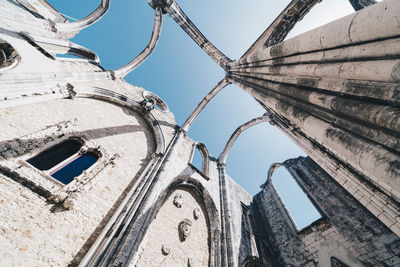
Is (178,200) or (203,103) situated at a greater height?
(203,103)

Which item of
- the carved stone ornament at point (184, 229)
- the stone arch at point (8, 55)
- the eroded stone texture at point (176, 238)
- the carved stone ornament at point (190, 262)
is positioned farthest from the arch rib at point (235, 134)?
the stone arch at point (8, 55)

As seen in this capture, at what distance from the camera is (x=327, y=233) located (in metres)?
5.55

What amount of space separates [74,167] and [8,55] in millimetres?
2950

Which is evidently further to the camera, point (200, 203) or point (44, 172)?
point (200, 203)

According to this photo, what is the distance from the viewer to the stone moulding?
306 centimetres

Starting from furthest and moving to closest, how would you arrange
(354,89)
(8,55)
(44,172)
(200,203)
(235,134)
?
(235,134) → (200,203) → (8,55) → (44,172) → (354,89)

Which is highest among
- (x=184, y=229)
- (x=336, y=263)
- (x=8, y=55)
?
(x=8, y=55)

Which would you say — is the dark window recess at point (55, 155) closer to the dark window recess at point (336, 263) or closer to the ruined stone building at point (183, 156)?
the ruined stone building at point (183, 156)

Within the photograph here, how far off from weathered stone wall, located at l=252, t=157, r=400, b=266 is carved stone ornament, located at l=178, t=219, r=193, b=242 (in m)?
3.22

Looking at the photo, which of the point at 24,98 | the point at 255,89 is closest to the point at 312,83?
the point at 255,89

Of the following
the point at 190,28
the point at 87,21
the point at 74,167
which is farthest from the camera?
the point at 87,21

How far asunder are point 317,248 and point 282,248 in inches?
50.2

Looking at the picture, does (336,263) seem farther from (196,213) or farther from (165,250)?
(165,250)

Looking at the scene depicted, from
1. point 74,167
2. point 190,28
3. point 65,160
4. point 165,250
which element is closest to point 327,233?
point 165,250
